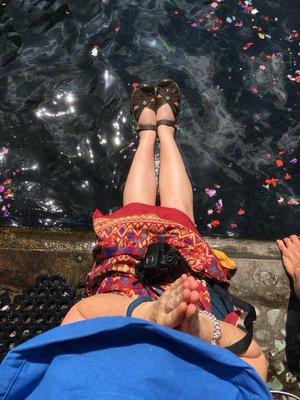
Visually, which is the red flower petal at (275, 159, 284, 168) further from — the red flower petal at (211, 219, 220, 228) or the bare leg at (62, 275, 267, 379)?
the bare leg at (62, 275, 267, 379)

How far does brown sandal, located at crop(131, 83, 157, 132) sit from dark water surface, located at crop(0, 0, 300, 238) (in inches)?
8.0

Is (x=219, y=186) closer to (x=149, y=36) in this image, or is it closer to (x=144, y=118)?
(x=144, y=118)

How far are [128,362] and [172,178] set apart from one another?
210 cm

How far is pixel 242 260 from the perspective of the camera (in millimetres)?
3230

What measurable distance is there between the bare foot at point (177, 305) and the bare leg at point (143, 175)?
4.58 ft

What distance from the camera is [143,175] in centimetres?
348

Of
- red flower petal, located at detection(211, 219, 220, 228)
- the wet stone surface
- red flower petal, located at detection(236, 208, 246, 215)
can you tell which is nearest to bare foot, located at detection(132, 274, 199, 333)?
the wet stone surface

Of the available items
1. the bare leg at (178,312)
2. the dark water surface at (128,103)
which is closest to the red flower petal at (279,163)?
the dark water surface at (128,103)

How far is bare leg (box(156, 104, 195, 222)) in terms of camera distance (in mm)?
3314

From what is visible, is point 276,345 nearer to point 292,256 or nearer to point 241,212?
point 292,256

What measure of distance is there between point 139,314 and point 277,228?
1883mm

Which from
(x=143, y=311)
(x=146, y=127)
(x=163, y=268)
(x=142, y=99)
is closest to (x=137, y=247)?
(x=163, y=268)

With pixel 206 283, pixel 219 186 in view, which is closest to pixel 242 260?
pixel 206 283

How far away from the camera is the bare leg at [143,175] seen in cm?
336
